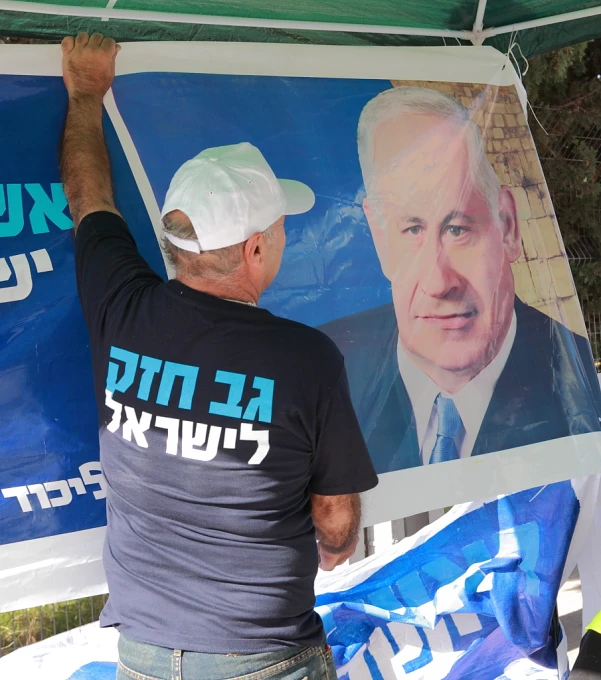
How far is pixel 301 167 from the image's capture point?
2.23 metres

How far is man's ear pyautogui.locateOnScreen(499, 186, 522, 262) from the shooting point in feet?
8.23

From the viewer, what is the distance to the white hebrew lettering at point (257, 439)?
1.52 metres

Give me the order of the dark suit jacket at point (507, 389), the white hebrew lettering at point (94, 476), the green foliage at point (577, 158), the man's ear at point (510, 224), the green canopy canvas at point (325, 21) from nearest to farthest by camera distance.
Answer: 1. the white hebrew lettering at point (94, 476)
2. the green canopy canvas at point (325, 21)
3. the dark suit jacket at point (507, 389)
4. the man's ear at point (510, 224)
5. the green foliage at point (577, 158)

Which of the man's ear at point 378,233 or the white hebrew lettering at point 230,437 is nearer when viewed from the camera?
the white hebrew lettering at point 230,437

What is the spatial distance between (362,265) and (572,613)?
3305 millimetres

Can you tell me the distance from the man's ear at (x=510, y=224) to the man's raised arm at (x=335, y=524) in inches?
44.4

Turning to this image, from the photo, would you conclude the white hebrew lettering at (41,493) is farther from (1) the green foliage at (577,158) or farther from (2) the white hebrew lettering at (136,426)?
(1) the green foliage at (577,158)

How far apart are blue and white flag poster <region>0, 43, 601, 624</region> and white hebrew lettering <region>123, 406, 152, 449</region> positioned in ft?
1.19

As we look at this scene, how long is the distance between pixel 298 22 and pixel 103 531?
1.58 metres

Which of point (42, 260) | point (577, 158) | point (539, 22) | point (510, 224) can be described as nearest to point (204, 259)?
point (42, 260)

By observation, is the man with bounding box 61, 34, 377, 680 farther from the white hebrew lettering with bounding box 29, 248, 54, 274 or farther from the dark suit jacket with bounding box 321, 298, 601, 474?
the dark suit jacket with bounding box 321, 298, 601, 474

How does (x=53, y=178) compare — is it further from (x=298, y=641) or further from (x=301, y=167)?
(x=298, y=641)

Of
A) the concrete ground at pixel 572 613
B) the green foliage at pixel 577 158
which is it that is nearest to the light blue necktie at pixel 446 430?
the concrete ground at pixel 572 613

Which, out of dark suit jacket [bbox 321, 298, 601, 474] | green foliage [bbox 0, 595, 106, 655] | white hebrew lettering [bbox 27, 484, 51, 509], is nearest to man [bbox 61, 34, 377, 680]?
white hebrew lettering [bbox 27, 484, 51, 509]
